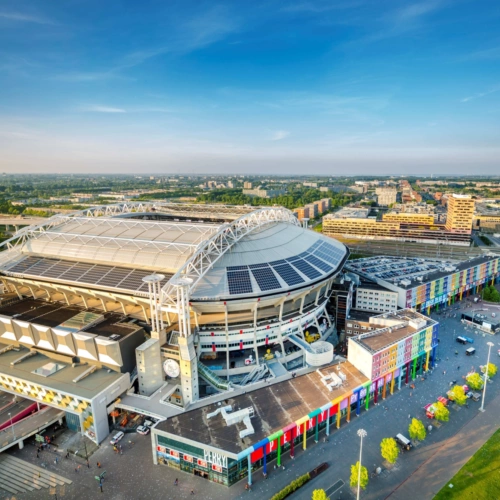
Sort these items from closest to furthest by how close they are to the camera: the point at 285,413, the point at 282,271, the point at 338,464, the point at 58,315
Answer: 1. the point at 338,464
2. the point at 285,413
3. the point at 58,315
4. the point at 282,271

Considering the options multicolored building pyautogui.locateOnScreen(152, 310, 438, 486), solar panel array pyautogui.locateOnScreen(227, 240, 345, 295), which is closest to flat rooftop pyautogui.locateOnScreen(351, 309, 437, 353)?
multicolored building pyautogui.locateOnScreen(152, 310, 438, 486)

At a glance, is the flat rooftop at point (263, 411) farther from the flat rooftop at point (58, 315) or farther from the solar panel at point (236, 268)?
the solar panel at point (236, 268)

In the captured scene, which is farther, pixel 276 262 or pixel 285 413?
pixel 276 262

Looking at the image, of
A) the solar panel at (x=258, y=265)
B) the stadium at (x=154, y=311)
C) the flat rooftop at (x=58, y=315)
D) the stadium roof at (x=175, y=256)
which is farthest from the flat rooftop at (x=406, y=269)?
the flat rooftop at (x=58, y=315)

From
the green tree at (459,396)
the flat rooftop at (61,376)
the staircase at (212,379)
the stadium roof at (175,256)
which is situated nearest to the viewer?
the flat rooftop at (61,376)

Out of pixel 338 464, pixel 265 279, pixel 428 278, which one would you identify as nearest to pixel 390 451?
pixel 338 464

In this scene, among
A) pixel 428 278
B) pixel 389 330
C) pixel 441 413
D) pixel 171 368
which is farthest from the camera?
pixel 428 278

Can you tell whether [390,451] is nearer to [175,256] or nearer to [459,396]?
[459,396]

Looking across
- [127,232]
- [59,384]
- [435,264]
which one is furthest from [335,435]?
[435,264]
